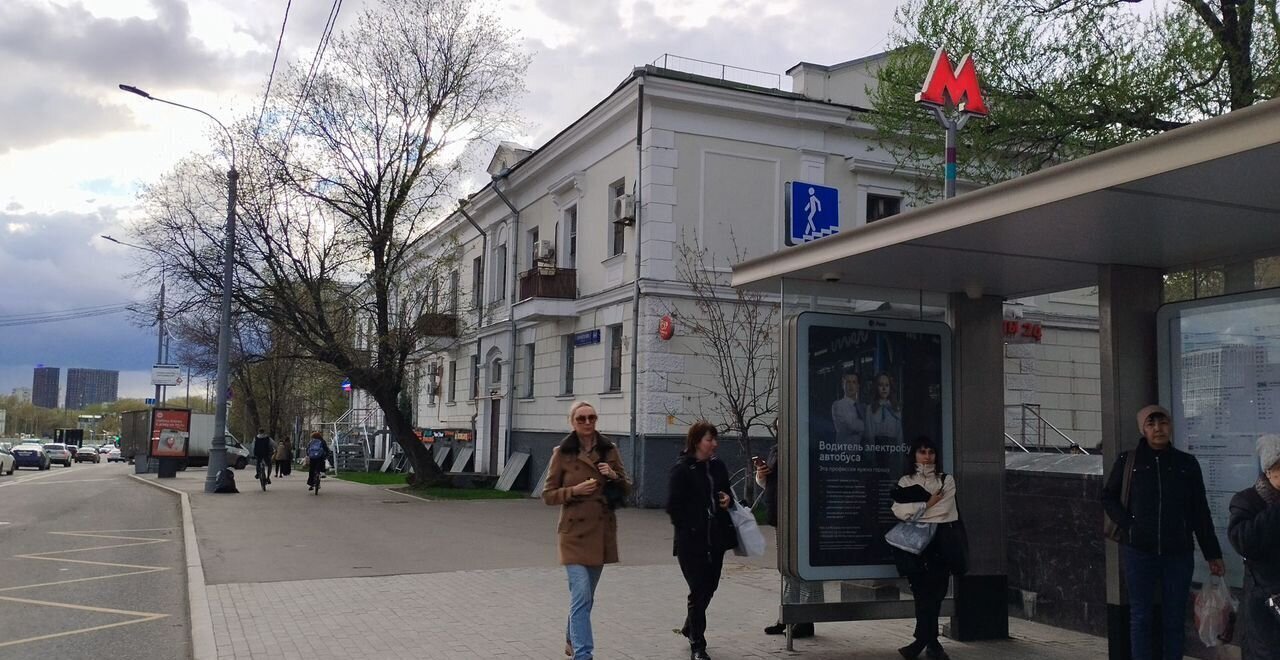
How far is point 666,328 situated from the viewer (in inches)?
876

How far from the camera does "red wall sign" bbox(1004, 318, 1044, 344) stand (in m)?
24.6

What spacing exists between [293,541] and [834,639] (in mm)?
9949

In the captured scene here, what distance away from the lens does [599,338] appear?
24938 millimetres

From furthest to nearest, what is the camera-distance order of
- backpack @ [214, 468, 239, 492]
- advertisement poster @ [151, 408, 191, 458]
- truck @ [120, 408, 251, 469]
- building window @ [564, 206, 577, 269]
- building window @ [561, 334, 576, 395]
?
truck @ [120, 408, 251, 469], advertisement poster @ [151, 408, 191, 458], building window @ [564, 206, 577, 269], building window @ [561, 334, 576, 395], backpack @ [214, 468, 239, 492]

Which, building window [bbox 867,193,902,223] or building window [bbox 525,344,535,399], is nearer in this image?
building window [bbox 867,193,902,223]

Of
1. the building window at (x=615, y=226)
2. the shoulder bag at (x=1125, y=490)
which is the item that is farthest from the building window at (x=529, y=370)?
the shoulder bag at (x=1125, y=490)

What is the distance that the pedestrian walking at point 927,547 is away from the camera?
7191 millimetres

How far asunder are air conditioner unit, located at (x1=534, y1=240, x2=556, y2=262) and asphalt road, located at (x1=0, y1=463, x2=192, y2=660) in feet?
Answer: 35.4

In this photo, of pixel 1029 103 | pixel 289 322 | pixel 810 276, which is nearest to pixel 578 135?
pixel 289 322

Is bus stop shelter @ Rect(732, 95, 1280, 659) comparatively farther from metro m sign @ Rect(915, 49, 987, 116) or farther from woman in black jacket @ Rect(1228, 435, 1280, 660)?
metro m sign @ Rect(915, 49, 987, 116)

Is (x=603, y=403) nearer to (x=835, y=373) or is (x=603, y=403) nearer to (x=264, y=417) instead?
(x=835, y=373)

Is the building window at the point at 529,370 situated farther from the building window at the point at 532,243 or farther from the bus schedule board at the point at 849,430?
the bus schedule board at the point at 849,430

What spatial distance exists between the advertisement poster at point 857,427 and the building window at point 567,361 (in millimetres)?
19466

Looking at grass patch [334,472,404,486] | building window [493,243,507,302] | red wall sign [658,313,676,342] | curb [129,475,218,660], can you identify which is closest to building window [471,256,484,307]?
building window [493,243,507,302]
